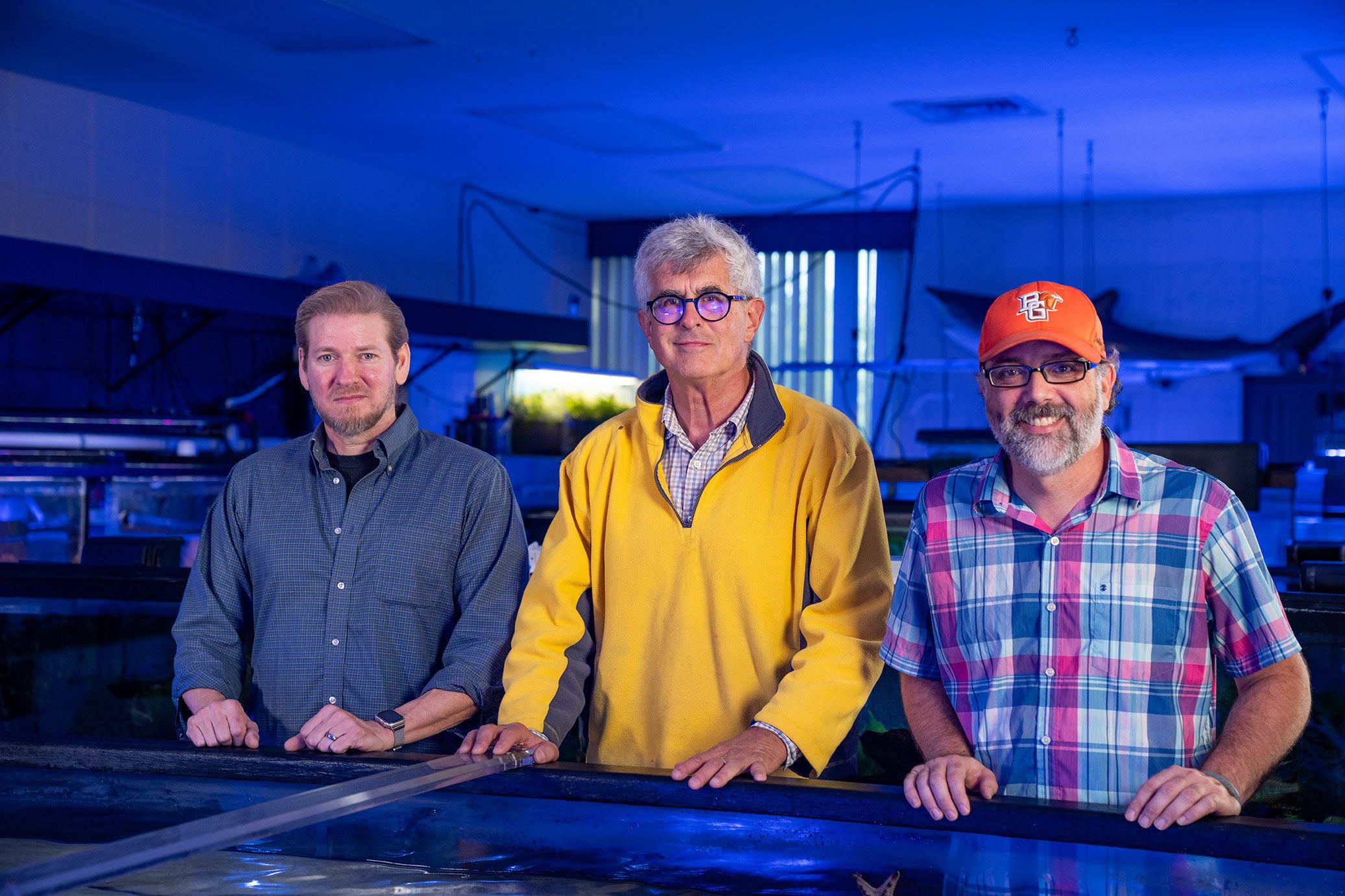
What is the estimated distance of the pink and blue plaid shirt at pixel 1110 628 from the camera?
1649 millimetres

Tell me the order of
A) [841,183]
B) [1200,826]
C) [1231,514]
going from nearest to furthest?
[1200,826], [1231,514], [841,183]

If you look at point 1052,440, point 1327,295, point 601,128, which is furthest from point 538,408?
point 1052,440

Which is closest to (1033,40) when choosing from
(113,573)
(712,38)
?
(712,38)

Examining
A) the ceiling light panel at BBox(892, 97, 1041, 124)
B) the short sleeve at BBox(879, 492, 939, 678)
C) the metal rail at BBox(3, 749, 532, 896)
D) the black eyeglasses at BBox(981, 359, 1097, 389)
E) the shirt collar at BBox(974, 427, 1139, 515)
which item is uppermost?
the ceiling light panel at BBox(892, 97, 1041, 124)

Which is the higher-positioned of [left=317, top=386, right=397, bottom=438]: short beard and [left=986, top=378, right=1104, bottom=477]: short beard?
[left=317, top=386, right=397, bottom=438]: short beard

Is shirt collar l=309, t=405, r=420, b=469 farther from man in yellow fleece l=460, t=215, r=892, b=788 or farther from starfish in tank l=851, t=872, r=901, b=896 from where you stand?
starfish in tank l=851, t=872, r=901, b=896

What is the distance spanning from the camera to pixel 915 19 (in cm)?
507

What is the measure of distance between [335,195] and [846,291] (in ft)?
12.7

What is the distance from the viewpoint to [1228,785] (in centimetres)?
150

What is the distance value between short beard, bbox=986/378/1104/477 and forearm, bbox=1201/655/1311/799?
0.35 meters

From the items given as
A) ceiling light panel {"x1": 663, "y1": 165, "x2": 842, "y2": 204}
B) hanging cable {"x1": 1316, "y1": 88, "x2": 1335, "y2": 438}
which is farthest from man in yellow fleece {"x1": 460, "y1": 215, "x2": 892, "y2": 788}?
hanging cable {"x1": 1316, "y1": 88, "x2": 1335, "y2": 438}

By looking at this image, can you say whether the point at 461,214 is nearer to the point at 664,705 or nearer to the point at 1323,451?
the point at 1323,451

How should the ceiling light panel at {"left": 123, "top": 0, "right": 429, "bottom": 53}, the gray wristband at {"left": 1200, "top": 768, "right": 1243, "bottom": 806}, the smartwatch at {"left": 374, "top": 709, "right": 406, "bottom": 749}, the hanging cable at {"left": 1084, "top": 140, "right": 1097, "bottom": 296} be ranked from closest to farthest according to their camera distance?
the gray wristband at {"left": 1200, "top": 768, "right": 1243, "bottom": 806}
the smartwatch at {"left": 374, "top": 709, "right": 406, "bottom": 749}
the ceiling light panel at {"left": 123, "top": 0, "right": 429, "bottom": 53}
the hanging cable at {"left": 1084, "top": 140, "right": 1097, "bottom": 296}

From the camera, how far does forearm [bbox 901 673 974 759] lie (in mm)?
1725
